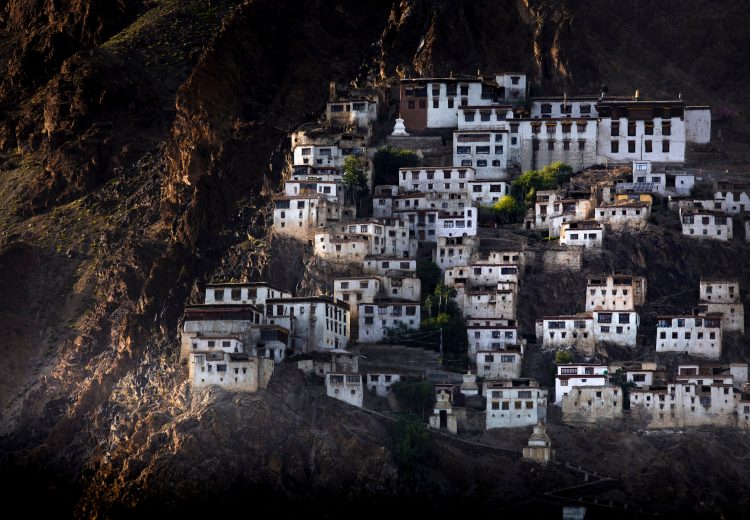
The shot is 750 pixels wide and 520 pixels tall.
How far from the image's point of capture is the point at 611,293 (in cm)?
14500

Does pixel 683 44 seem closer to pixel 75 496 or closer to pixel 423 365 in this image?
pixel 423 365

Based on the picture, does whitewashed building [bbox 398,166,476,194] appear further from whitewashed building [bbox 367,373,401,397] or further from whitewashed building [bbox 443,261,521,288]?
whitewashed building [bbox 367,373,401,397]

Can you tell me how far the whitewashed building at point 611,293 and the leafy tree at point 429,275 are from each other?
29.6 ft

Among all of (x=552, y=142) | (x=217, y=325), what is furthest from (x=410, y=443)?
(x=552, y=142)

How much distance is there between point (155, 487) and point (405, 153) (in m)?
36.8

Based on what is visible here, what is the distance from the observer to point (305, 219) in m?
151

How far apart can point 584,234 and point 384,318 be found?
13.2 meters

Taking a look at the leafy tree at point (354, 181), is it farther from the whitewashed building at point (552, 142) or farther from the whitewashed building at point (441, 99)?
the whitewashed building at point (552, 142)

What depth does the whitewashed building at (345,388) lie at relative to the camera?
449 ft

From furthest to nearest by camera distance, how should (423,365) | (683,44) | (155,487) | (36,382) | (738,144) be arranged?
(683,44), (738,144), (36,382), (423,365), (155,487)

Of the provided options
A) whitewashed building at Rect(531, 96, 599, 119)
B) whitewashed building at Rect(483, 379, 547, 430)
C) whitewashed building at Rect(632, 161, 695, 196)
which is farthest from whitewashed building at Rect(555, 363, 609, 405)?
whitewashed building at Rect(531, 96, 599, 119)

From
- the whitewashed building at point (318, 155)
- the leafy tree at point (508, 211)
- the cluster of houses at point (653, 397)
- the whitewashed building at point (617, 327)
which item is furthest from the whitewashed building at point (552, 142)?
the cluster of houses at point (653, 397)

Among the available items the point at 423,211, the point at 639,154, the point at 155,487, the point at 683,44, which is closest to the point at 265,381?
the point at 155,487

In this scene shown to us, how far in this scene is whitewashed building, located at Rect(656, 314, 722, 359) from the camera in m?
143
